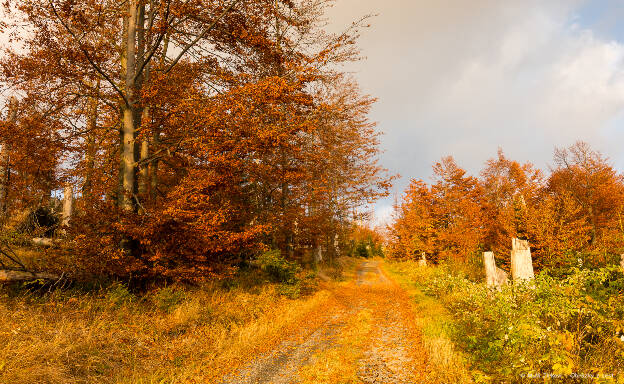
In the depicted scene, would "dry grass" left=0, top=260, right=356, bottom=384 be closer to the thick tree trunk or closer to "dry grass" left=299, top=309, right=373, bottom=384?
"dry grass" left=299, top=309, right=373, bottom=384

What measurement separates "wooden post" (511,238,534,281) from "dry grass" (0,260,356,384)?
640cm

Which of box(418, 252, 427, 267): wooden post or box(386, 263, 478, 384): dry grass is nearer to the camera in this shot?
box(386, 263, 478, 384): dry grass

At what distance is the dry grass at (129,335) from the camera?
181 inches

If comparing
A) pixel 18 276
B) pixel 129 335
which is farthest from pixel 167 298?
pixel 18 276

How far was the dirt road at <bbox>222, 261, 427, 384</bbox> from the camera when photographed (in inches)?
202

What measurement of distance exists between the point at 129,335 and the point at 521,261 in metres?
9.78

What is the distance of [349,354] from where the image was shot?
6215mm

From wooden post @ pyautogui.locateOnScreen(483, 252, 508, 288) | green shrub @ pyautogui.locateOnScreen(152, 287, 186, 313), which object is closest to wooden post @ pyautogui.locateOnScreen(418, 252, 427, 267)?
wooden post @ pyautogui.locateOnScreen(483, 252, 508, 288)

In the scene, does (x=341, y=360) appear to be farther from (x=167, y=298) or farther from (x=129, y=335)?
(x=167, y=298)

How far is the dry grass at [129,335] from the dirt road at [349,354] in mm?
657

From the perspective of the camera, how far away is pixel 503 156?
3809 centimetres

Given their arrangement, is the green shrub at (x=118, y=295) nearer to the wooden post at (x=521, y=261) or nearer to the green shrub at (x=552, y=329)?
the green shrub at (x=552, y=329)

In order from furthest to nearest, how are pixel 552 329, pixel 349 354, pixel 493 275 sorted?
pixel 493 275
pixel 349 354
pixel 552 329

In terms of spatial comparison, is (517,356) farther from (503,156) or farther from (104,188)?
(503,156)
